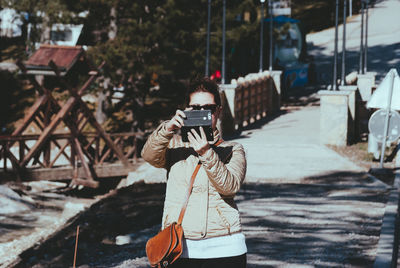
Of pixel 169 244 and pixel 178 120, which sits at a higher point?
pixel 178 120

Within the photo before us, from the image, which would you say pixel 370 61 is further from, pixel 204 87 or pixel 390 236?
pixel 204 87

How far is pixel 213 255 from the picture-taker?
354 centimetres

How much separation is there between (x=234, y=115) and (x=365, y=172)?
6463 mm

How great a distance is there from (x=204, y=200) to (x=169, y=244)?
292 millimetres

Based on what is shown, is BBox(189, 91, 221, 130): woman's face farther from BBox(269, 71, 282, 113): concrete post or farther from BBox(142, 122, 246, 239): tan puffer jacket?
BBox(269, 71, 282, 113): concrete post

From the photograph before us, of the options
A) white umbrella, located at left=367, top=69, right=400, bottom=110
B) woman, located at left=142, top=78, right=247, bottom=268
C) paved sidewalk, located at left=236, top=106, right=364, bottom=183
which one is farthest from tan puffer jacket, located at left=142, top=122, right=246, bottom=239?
paved sidewalk, located at left=236, top=106, right=364, bottom=183

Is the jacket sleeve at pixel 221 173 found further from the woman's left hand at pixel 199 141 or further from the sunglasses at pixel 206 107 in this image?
the sunglasses at pixel 206 107

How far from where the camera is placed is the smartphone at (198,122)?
3412 mm

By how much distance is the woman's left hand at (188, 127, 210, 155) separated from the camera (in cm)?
337

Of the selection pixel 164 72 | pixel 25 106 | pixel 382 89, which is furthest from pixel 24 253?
pixel 25 106

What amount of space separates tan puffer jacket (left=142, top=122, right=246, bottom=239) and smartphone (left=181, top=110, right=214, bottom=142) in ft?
0.41

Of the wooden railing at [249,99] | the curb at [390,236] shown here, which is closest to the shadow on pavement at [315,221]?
the curb at [390,236]

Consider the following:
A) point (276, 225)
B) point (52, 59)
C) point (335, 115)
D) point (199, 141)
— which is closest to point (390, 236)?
point (276, 225)

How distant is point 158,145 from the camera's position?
362cm
